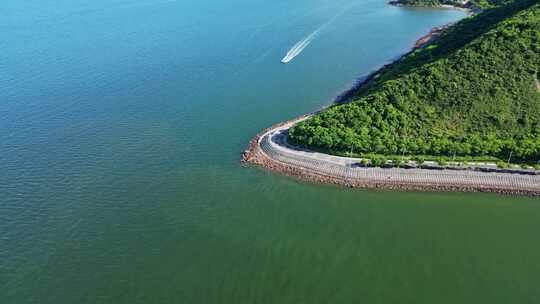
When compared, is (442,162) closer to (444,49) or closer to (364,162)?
(364,162)

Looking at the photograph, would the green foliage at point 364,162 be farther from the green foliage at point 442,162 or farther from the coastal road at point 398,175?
the green foliage at point 442,162

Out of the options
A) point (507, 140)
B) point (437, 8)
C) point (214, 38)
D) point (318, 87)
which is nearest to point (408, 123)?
point (507, 140)

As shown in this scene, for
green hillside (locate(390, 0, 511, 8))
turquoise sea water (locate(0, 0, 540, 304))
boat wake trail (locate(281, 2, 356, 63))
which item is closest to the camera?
turquoise sea water (locate(0, 0, 540, 304))

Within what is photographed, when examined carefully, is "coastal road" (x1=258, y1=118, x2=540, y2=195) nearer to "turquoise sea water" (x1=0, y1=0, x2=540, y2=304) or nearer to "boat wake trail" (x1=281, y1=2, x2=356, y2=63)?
"turquoise sea water" (x1=0, y1=0, x2=540, y2=304)

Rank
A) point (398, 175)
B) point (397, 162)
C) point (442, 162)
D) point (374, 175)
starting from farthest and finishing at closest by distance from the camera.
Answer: point (397, 162) → point (374, 175) → point (398, 175) → point (442, 162)

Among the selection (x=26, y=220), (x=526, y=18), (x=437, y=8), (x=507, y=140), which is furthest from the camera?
(x=437, y=8)

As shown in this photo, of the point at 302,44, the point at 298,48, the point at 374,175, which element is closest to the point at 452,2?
the point at 302,44

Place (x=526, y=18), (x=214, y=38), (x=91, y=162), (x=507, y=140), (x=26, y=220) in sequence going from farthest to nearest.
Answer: (x=214, y=38) → (x=526, y=18) → (x=91, y=162) → (x=507, y=140) → (x=26, y=220)

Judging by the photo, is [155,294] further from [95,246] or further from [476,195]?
[476,195]

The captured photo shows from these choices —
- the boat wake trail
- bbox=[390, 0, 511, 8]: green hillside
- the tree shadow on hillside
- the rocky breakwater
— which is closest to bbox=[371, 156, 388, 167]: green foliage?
the rocky breakwater
